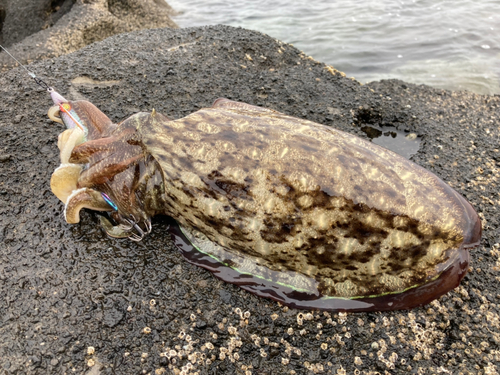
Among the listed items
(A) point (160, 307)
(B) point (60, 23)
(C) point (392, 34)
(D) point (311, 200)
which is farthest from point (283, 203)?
(C) point (392, 34)

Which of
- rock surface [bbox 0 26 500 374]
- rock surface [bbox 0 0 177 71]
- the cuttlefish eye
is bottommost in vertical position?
rock surface [bbox 0 26 500 374]

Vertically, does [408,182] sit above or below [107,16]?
below

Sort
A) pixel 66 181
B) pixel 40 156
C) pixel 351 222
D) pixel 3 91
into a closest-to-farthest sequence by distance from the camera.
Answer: pixel 351 222 < pixel 66 181 < pixel 40 156 < pixel 3 91

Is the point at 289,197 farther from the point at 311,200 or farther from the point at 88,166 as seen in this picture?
the point at 88,166

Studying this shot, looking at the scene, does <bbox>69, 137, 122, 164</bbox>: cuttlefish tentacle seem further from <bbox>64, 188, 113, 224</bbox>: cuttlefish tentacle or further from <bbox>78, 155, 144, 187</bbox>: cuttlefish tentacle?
<bbox>64, 188, 113, 224</bbox>: cuttlefish tentacle

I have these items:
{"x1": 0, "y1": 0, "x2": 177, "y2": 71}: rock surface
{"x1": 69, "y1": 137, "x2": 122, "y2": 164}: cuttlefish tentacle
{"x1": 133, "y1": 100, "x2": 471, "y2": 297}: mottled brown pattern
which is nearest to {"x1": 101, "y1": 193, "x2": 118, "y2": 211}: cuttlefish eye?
{"x1": 69, "y1": 137, "x2": 122, "y2": 164}: cuttlefish tentacle

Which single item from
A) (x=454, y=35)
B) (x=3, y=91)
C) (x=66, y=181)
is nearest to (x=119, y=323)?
(x=66, y=181)

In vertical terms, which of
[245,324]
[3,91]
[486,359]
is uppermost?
[3,91]

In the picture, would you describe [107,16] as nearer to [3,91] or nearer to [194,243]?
[3,91]
